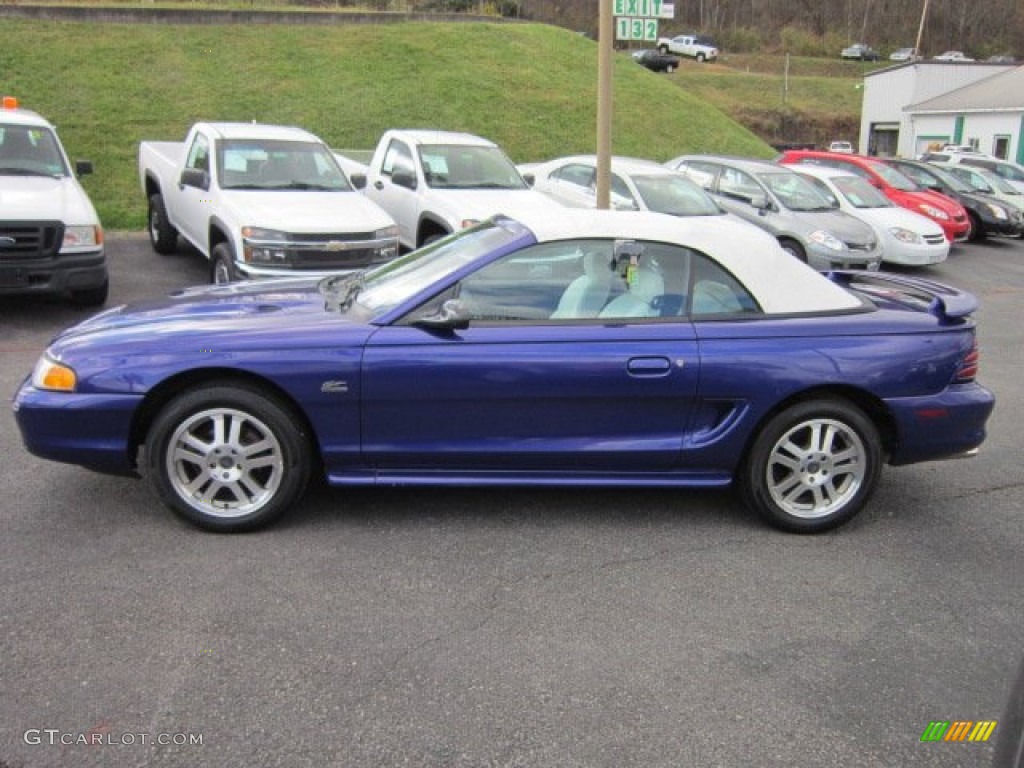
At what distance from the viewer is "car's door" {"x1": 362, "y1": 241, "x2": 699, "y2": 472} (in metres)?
4.18

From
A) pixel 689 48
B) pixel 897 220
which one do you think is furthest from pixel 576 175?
pixel 689 48

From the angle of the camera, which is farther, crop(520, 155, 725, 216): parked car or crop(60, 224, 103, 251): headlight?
crop(520, 155, 725, 216): parked car

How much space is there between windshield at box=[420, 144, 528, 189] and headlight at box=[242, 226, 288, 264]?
297 centimetres

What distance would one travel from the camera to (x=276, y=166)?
32.4 feet

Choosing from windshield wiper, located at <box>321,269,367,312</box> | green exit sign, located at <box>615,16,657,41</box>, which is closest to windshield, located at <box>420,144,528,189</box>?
green exit sign, located at <box>615,16,657,41</box>

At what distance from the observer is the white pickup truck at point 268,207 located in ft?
27.8

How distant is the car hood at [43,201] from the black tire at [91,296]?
0.68 meters

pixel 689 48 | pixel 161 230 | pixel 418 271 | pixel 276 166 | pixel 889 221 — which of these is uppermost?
pixel 689 48

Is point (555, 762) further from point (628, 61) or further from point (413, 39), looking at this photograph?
point (628, 61)

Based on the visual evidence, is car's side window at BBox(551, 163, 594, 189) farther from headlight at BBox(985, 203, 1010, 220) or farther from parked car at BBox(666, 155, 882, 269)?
headlight at BBox(985, 203, 1010, 220)

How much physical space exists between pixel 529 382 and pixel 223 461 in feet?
4.67

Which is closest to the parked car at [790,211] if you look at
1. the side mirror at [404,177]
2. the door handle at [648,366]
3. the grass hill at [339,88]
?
the side mirror at [404,177]

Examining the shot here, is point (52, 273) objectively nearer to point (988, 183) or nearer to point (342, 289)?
point (342, 289)

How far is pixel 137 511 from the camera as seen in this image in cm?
441
